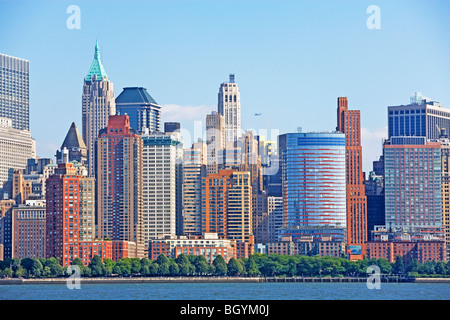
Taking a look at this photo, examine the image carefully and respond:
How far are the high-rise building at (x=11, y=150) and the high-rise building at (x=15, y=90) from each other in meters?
2.42

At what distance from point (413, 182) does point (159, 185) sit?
129 ft

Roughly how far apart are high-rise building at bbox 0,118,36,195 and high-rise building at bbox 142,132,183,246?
32821mm

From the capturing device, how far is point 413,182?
169 metres

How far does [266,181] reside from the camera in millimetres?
183500

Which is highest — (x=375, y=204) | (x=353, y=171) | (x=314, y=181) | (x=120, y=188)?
(x=353, y=171)

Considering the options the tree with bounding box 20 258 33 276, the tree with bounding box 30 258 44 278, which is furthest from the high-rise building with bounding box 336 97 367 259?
the tree with bounding box 30 258 44 278

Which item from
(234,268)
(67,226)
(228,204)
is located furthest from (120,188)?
(234,268)

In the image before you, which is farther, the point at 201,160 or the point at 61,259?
the point at 201,160

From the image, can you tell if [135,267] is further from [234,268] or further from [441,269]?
[441,269]

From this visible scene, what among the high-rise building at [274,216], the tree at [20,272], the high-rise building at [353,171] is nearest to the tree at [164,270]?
the tree at [20,272]

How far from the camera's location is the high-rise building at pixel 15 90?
18496 cm

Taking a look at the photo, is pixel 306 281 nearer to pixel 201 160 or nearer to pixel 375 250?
pixel 375 250
